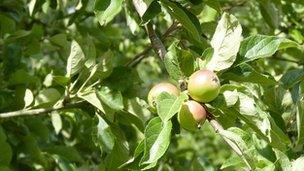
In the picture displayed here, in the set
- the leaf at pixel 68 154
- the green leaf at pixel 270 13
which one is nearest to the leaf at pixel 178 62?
the green leaf at pixel 270 13

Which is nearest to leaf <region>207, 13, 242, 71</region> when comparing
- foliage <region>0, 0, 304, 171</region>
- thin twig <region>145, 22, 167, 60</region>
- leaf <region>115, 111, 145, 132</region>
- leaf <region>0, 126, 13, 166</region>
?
foliage <region>0, 0, 304, 171</region>

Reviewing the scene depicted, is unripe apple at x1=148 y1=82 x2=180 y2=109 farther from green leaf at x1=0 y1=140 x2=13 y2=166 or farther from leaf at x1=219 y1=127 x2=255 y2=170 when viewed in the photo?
green leaf at x1=0 y1=140 x2=13 y2=166

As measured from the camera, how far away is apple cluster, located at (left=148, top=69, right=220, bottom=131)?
1.16 meters

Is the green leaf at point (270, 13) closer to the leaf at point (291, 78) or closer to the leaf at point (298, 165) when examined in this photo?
the leaf at point (291, 78)

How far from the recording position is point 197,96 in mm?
1195

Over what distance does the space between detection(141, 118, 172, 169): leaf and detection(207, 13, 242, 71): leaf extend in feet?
0.54

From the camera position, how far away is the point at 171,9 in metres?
1.31

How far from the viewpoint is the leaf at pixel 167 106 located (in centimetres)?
114

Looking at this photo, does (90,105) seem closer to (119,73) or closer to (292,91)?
(119,73)

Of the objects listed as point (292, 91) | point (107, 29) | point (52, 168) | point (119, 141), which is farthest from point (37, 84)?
point (292, 91)

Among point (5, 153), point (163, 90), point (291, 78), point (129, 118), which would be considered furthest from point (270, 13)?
point (5, 153)

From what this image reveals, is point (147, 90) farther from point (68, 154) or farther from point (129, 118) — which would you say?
point (68, 154)

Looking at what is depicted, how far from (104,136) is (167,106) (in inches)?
17.8

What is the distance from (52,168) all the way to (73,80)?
73cm
